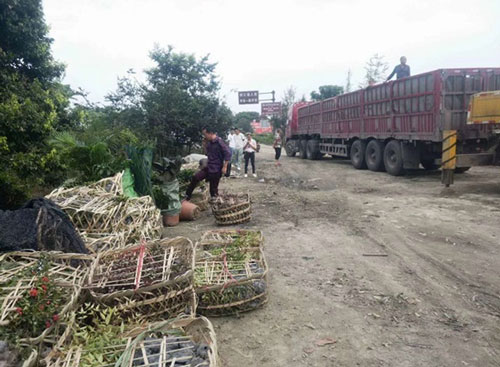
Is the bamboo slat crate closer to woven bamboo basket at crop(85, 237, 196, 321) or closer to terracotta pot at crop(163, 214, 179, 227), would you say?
terracotta pot at crop(163, 214, 179, 227)

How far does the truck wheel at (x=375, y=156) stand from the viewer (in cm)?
1184

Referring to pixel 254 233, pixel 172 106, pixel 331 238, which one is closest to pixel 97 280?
pixel 254 233

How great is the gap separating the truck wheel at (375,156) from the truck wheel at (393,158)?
33cm

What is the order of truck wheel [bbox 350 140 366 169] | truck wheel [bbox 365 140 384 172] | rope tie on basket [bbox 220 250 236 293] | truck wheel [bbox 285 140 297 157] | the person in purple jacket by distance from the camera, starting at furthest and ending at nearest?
truck wheel [bbox 285 140 297 157] < truck wheel [bbox 350 140 366 169] < truck wheel [bbox 365 140 384 172] < the person in purple jacket < rope tie on basket [bbox 220 250 236 293]

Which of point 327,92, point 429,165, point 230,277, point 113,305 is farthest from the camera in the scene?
point 327,92

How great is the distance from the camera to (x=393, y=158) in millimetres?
11148

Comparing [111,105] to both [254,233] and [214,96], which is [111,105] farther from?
[254,233]

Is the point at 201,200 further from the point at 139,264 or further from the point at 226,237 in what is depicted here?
the point at 139,264

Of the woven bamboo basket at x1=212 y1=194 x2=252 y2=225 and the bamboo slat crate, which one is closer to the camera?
the woven bamboo basket at x1=212 y1=194 x2=252 y2=225

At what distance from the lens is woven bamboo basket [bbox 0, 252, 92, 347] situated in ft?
6.57

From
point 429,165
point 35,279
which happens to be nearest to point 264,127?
point 429,165

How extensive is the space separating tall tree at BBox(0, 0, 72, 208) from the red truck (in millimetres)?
7880

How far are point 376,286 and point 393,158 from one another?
8.25m

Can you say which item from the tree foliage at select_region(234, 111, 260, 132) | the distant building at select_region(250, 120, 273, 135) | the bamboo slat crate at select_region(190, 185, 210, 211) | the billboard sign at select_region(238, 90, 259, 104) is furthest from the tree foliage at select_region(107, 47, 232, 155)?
the distant building at select_region(250, 120, 273, 135)
